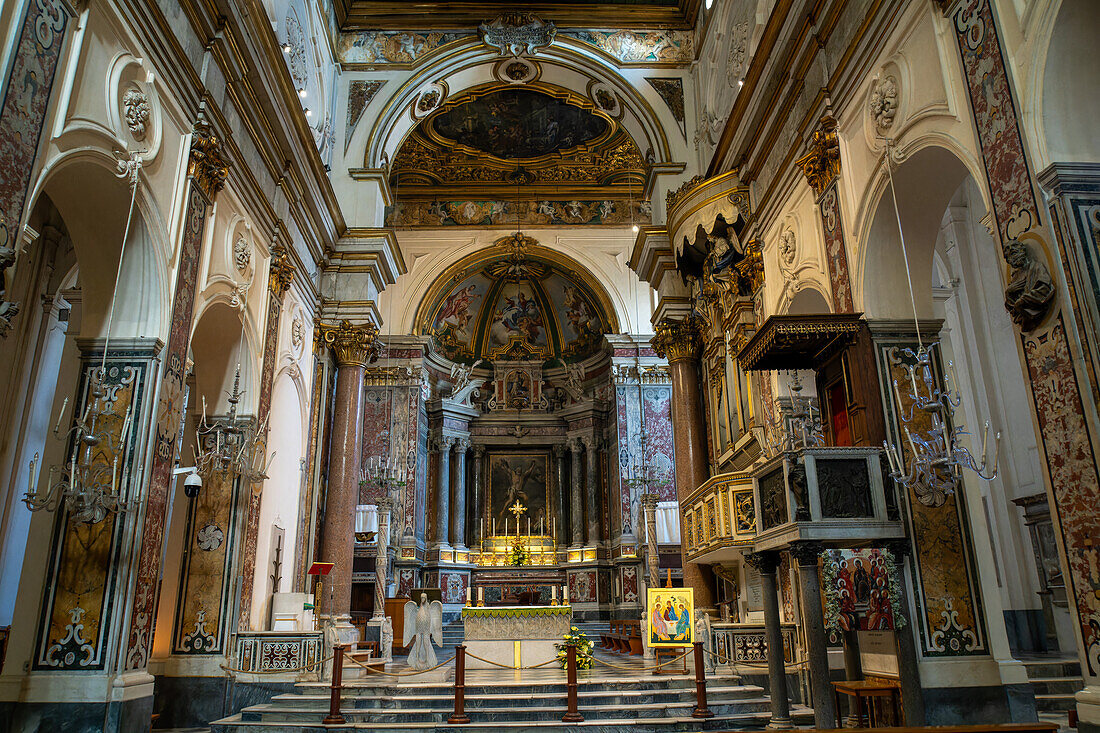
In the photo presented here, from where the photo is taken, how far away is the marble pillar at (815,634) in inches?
239

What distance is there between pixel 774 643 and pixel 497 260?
→ 1628cm

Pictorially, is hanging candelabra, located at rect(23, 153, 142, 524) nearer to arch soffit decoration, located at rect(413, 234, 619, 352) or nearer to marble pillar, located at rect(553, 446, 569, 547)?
arch soffit decoration, located at rect(413, 234, 619, 352)

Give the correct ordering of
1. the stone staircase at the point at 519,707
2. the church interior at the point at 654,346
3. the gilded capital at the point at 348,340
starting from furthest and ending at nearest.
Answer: the gilded capital at the point at 348,340 → the stone staircase at the point at 519,707 → the church interior at the point at 654,346

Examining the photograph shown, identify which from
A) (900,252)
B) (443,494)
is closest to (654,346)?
(900,252)

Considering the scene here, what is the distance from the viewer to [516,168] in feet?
70.8

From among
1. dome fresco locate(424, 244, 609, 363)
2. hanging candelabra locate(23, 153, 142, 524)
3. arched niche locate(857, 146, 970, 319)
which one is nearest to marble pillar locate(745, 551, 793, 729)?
arched niche locate(857, 146, 970, 319)

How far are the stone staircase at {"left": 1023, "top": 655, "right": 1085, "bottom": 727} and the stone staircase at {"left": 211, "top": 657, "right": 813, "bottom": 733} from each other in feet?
7.74

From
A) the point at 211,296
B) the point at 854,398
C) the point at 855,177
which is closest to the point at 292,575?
the point at 211,296

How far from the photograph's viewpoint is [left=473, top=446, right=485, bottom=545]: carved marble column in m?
22.5

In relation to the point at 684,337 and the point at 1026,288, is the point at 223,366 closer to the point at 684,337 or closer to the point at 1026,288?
the point at 684,337

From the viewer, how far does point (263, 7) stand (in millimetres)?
9984

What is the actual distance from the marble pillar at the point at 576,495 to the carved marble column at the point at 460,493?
3.03 m

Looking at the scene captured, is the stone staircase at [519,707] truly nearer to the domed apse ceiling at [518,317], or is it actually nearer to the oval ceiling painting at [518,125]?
the oval ceiling painting at [518,125]

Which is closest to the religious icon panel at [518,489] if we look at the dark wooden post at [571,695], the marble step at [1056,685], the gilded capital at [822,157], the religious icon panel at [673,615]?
the religious icon panel at [673,615]
